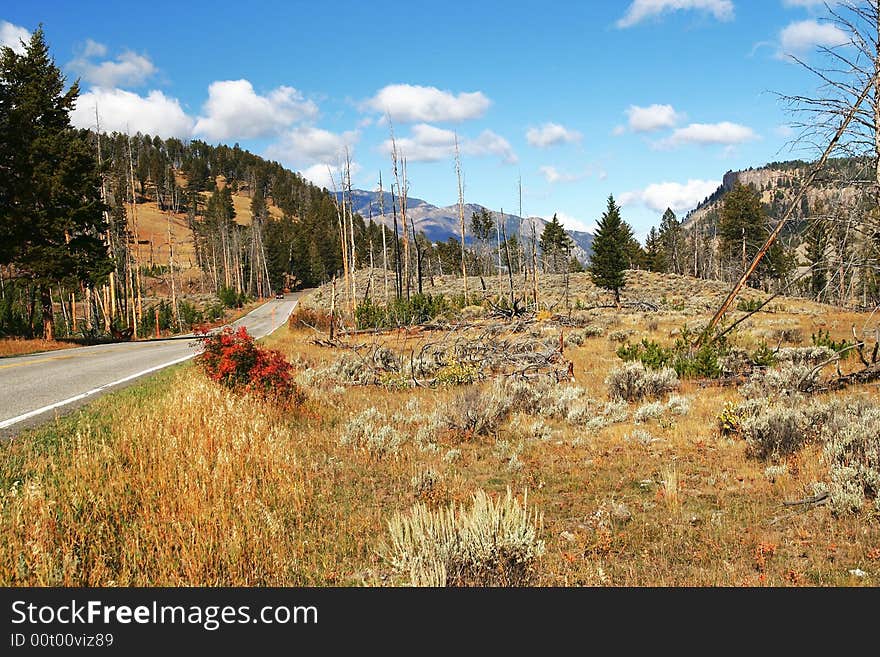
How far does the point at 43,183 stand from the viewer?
79.5 feet

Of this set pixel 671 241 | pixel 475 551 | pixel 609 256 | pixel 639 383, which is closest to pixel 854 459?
pixel 475 551

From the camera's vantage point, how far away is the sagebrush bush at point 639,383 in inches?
461

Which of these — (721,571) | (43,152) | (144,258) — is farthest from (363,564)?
(144,258)

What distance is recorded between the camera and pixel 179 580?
417 cm

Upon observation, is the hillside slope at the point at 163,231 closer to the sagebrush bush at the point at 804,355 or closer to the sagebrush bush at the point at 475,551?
the sagebrush bush at the point at 804,355

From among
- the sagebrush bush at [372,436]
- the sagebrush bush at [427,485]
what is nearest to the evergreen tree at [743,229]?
the sagebrush bush at [372,436]

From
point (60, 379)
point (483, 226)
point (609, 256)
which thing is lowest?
point (60, 379)

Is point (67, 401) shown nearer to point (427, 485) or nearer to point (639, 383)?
point (427, 485)

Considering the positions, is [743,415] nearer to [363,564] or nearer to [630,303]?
[363,564]

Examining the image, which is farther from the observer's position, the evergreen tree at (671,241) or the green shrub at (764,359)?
the evergreen tree at (671,241)

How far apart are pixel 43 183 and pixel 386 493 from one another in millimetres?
26224

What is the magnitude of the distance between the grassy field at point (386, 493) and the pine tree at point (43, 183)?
18850 mm

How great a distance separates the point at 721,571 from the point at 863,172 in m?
6.80

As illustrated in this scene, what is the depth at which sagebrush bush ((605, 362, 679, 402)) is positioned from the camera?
11711mm
